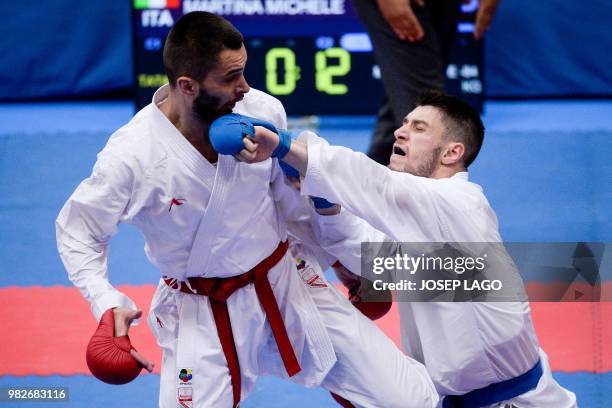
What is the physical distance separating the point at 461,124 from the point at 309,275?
0.74 metres

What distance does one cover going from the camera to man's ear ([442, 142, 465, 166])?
11.4 ft

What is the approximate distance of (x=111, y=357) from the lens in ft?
9.86

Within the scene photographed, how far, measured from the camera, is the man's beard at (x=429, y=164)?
11.4ft

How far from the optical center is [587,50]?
912cm

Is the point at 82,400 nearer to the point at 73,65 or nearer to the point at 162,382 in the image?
the point at 162,382

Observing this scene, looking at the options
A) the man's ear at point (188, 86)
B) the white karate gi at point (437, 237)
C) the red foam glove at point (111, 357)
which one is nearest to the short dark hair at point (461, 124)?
the white karate gi at point (437, 237)

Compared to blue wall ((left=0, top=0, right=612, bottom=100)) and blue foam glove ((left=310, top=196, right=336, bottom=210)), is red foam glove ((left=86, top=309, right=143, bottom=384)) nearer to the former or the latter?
blue foam glove ((left=310, top=196, right=336, bottom=210))

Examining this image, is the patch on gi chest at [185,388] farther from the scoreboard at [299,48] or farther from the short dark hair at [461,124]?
the scoreboard at [299,48]

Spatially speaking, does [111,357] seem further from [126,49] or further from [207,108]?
[126,49]

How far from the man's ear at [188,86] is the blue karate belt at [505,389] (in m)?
1.36

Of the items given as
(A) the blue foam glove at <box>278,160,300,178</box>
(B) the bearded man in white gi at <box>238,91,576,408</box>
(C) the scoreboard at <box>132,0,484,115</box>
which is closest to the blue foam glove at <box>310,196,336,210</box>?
(B) the bearded man in white gi at <box>238,91,576,408</box>

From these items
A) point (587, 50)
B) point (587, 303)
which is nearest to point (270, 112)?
point (587, 303)

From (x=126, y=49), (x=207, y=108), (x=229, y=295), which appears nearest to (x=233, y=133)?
(x=207, y=108)

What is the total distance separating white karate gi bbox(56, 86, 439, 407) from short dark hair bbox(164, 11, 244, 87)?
19cm
